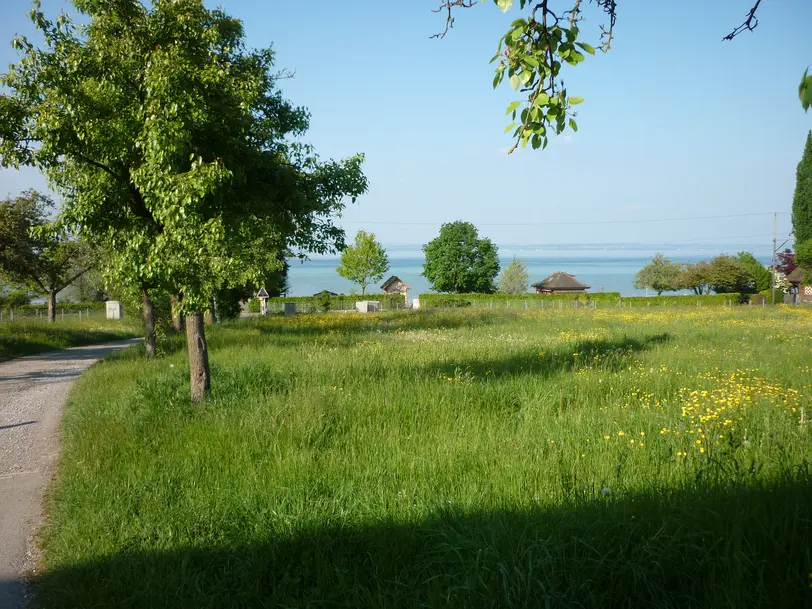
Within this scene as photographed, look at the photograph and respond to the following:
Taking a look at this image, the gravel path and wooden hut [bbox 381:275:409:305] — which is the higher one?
wooden hut [bbox 381:275:409:305]

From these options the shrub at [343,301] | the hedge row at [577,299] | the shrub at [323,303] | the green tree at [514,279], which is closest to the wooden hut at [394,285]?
the green tree at [514,279]

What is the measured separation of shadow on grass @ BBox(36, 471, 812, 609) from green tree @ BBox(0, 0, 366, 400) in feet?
15.5

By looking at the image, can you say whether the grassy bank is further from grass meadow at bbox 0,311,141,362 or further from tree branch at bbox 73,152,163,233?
tree branch at bbox 73,152,163,233

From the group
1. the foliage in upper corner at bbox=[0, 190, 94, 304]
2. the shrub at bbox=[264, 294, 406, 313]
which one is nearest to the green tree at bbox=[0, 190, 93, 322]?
the foliage in upper corner at bbox=[0, 190, 94, 304]

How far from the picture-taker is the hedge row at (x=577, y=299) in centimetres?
5827

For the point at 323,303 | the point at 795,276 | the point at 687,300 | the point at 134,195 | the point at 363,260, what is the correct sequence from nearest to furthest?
the point at 134,195, the point at 323,303, the point at 687,300, the point at 795,276, the point at 363,260

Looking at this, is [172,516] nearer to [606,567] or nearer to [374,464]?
[374,464]

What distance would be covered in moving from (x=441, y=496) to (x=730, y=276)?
8180cm

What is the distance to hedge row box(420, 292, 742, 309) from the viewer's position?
58.3 meters

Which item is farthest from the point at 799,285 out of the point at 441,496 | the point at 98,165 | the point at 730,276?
the point at 441,496

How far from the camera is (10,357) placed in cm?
1891

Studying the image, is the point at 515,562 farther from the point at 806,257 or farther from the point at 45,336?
the point at 806,257

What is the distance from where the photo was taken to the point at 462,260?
101m

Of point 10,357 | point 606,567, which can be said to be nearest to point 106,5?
point 606,567
